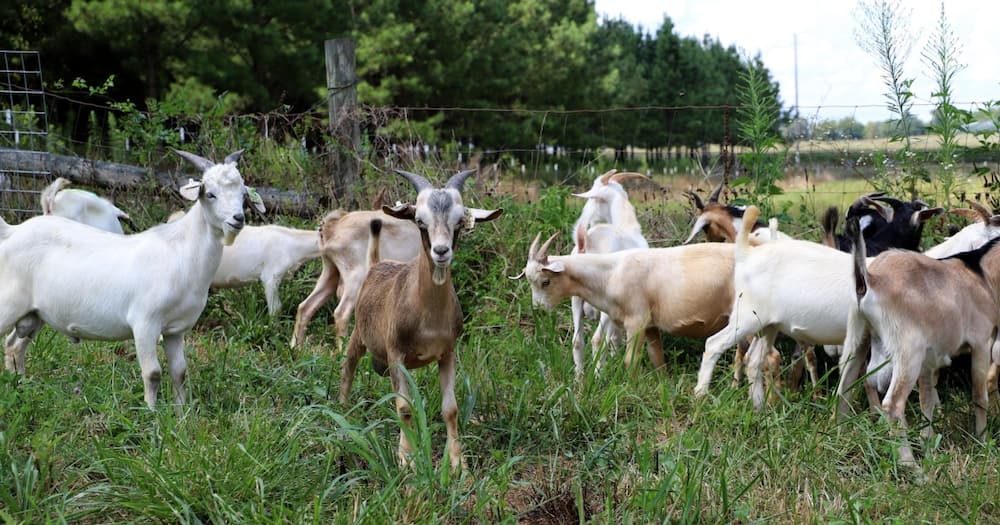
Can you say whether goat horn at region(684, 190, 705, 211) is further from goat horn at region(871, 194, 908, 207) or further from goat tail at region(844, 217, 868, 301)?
goat tail at region(844, 217, 868, 301)

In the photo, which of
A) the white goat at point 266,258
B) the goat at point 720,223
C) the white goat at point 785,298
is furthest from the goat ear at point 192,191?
the goat at point 720,223

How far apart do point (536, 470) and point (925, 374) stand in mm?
2270

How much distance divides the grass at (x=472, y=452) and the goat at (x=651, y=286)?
0.46 metres

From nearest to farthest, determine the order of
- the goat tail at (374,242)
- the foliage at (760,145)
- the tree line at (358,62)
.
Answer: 1. the goat tail at (374,242)
2. the foliage at (760,145)
3. the tree line at (358,62)

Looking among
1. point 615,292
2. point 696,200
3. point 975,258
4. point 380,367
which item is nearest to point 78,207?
point 380,367

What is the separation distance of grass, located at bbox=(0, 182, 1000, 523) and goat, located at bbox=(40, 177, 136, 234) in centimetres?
145

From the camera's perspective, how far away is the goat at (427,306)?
4176 millimetres

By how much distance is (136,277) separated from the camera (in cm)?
521

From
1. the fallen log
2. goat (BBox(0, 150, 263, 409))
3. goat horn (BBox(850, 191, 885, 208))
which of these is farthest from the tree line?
goat (BBox(0, 150, 263, 409))

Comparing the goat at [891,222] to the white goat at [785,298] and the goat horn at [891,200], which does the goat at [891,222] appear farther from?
the white goat at [785,298]

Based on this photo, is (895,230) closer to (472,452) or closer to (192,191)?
(472,452)

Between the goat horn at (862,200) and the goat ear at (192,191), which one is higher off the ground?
the goat ear at (192,191)

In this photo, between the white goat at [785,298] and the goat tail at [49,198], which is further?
the goat tail at [49,198]

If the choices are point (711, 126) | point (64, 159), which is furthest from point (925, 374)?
point (711, 126)
